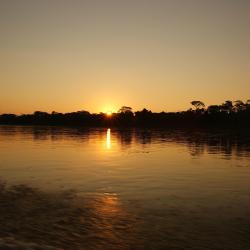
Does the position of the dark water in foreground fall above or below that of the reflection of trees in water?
below

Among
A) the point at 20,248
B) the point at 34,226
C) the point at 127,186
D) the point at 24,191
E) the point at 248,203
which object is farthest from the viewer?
the point at 127,186

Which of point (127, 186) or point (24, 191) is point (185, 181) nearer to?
point (127, 186)

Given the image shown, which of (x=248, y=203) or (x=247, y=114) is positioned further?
(x=247, y=114)

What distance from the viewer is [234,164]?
3422cm

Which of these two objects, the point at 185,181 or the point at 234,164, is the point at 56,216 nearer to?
the point at 185,181

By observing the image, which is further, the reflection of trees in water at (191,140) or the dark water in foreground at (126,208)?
the reflection of trees in water at (191,140)

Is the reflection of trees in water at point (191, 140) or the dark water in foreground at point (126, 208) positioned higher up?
the reflection of trees in water at point (191, 140)

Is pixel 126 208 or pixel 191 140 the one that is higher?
pixel 191 140

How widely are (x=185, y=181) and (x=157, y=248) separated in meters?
13.1

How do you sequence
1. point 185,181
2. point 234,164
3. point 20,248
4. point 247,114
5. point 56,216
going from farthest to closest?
point 247,114 → point 234,164 → point 185,181 → point 56,216 → point 20,248

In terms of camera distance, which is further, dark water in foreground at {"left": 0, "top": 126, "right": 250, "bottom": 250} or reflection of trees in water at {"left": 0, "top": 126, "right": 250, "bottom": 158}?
reflection of trees in water at {"left": 0, "top": 126, "right": 250, "bottom": 158}

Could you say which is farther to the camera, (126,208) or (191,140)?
(191,140)

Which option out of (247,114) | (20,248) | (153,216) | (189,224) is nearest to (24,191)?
(153,216)

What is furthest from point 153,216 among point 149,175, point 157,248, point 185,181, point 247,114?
point 247,114
